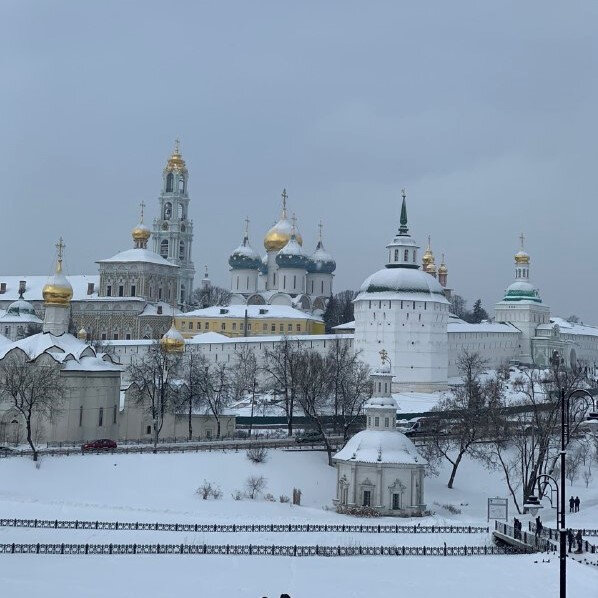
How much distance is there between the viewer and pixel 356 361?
71.2 m

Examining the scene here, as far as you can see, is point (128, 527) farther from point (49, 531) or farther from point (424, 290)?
point (424, 290)

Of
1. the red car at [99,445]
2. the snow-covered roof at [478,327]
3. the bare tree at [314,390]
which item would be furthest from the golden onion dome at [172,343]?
the snow-covered roof at [478,327]

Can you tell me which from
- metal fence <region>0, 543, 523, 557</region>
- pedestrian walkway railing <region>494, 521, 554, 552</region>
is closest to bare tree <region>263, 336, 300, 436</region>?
pedestrian walkway railing <region>494, 521, 554, 552</region>

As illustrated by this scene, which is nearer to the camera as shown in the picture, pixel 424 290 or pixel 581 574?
pixel 581 574

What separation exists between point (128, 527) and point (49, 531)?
2.39 m

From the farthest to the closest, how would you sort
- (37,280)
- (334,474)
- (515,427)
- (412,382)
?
1. (37,280)
2. (412,382)
3. (515,427)
4. (334,474)

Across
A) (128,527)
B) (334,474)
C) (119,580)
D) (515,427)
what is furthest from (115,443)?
(119,580)

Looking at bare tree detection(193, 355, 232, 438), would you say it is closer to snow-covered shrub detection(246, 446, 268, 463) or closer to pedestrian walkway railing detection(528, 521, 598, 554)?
snow-covered shrub detection(246, 446, 268, 463)

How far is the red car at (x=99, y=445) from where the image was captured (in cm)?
4888

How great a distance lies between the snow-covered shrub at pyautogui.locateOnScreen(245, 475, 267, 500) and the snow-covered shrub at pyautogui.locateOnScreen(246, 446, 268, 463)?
139 centimetres

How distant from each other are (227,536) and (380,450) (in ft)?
36.7

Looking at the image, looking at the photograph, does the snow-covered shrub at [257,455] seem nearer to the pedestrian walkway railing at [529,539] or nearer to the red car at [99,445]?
the red car at [99,445]

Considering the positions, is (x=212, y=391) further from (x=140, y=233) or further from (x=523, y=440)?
(x=140, y=233)

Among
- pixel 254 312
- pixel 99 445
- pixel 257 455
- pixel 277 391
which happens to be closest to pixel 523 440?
pixel 257 455
